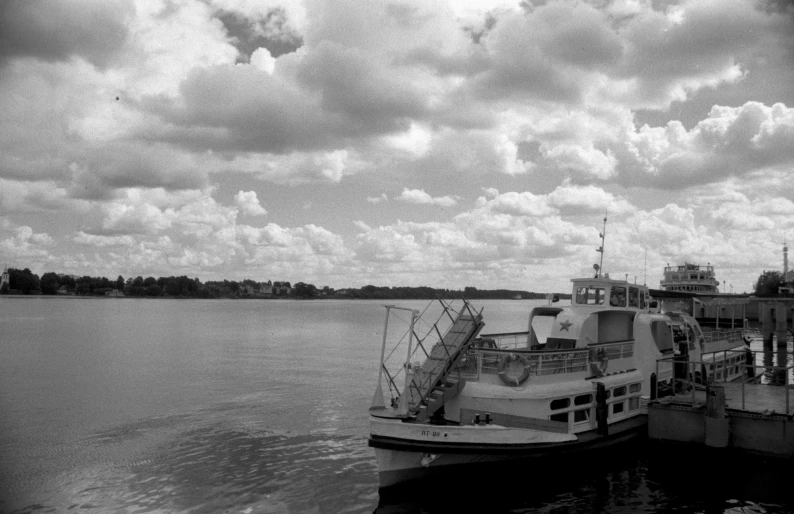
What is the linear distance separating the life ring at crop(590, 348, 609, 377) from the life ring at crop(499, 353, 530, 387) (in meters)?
3.80

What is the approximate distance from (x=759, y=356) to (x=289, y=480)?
61.2m

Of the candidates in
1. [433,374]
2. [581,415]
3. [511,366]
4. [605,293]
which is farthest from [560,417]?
[605,293]

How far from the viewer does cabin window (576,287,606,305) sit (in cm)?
2678

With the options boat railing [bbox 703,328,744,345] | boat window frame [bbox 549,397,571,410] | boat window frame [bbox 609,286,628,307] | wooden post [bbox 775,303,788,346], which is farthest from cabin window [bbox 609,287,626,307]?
wooden post [bbox 775,303,788,346]

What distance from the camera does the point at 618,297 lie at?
2672cm

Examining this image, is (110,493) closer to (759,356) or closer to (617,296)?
(617,296)

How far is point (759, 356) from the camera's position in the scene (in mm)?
63062

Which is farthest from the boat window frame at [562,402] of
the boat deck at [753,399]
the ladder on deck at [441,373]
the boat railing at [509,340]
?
the boat deck at [753,399]


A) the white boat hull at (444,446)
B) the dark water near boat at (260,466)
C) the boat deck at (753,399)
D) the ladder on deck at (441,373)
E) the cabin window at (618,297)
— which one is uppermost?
the cabin window at (618,297)

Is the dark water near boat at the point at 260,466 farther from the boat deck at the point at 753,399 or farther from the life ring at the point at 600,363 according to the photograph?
the life ring at the point at 600,363

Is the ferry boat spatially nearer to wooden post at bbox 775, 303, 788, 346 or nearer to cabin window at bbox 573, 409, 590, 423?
cabin window at bbox 573, 409, 590, 423

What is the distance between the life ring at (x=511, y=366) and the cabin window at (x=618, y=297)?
830cm

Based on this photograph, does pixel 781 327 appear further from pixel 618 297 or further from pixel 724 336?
pixel 618 297

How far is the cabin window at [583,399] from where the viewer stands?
21459 mm
